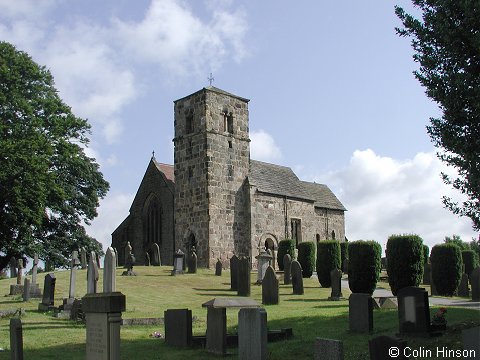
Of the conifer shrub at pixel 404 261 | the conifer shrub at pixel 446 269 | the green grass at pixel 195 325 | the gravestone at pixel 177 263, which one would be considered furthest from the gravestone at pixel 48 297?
the conifer shrub at pixel 446 269

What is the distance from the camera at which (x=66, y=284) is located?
25.5 meters

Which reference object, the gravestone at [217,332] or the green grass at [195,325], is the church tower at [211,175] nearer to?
the green grass at [195,325]

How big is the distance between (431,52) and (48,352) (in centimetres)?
960

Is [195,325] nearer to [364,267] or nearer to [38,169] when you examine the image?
[364,267]

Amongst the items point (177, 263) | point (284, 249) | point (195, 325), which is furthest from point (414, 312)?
point (284, 249)

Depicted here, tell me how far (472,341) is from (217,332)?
17.8ft

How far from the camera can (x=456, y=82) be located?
1015cm

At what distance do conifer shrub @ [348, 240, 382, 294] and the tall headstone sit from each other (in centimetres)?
1443

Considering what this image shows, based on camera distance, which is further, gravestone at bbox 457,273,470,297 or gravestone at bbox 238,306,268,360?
gravestone at bbox 457,273,470,297

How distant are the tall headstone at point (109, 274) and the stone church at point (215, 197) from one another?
1102 inches

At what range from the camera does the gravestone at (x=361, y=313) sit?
1236 cm

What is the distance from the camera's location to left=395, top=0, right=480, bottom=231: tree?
10.2 meters

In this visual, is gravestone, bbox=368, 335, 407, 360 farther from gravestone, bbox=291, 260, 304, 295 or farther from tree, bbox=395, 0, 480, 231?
gravestone, bbox=291, 260, 304, 295

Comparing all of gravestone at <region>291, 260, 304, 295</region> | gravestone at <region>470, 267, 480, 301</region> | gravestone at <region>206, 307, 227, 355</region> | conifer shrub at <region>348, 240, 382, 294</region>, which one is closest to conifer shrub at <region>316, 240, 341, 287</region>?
gravestone at <region>291, 260, 304, 295</region>
